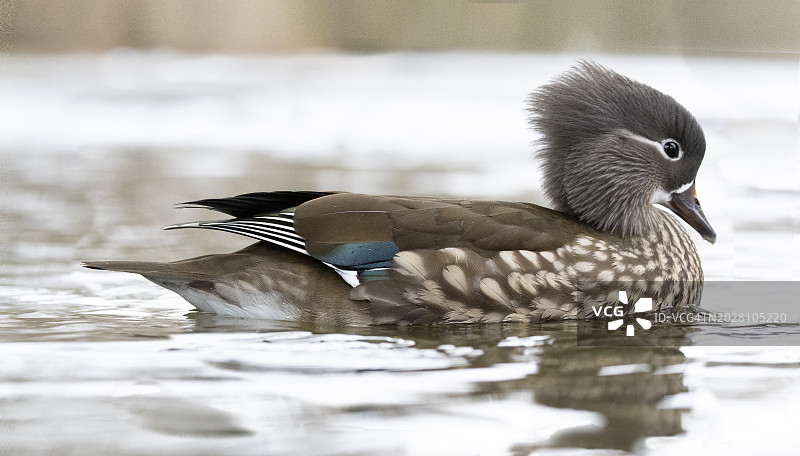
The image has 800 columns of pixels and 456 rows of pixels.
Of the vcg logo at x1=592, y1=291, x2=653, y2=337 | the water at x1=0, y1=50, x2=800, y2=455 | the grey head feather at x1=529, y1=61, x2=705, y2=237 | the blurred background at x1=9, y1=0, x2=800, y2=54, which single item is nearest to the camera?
the water at x1=0, y1=50, x2=800, y2=455

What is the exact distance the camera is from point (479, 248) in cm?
452

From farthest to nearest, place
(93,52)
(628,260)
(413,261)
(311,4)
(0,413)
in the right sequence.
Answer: (311,4)
(93,52)
(628,260)
(413,261)
(0,413)

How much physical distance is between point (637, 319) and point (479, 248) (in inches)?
29.3

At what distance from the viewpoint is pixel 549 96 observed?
4863mm

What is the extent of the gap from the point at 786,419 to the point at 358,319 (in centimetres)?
171

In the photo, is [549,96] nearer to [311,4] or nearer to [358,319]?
[358,319]

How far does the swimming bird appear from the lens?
4430 millimetres

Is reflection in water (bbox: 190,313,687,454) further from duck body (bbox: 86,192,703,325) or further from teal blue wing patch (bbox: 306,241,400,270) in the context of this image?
teal blue wing patch (bbox: 306,241,400,270)

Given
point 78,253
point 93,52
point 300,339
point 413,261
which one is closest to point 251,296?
point 300,339

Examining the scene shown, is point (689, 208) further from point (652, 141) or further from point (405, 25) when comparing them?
point (405, 25)

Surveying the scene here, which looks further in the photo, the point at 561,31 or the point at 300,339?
the point at 561,31

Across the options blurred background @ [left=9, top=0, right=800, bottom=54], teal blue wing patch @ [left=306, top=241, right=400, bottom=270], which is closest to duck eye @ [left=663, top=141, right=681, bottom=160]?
teal blue wing patch @ [left=306, top=241, right=400, bottom=270]

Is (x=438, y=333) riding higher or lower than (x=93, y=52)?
lower

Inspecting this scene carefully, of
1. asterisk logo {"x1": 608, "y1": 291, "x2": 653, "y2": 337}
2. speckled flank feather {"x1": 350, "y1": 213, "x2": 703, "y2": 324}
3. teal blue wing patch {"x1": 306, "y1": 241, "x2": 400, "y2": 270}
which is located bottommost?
asterisk logo {"x1": 608, "y1": 291, "x2": 653, "y2": 337}
